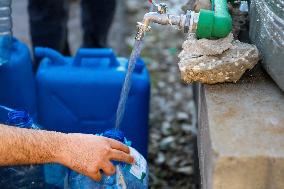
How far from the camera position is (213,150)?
151 centimetres

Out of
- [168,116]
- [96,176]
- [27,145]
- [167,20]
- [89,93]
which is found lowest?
[168,116]

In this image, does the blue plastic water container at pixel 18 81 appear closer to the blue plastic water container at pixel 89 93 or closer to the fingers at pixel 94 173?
the blue plastic water container at pixel 89 93

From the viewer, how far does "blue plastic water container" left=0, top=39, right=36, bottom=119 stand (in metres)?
2.53

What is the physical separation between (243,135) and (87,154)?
18.5 inches

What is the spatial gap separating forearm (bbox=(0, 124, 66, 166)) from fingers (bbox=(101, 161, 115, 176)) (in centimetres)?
14

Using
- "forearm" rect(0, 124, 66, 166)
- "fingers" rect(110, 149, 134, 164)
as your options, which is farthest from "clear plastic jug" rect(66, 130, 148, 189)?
"forearm" rect(0, 124, 66, 166)

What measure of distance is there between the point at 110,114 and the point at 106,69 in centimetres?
21

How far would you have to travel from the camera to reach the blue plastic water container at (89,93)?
102 inches

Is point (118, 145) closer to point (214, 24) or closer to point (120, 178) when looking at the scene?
point (120, 178)

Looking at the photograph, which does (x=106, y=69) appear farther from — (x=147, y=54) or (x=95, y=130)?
(x=147, y=54)

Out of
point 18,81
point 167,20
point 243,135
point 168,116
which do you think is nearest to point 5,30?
point 18,81

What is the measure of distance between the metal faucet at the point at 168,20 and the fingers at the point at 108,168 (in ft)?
1.53

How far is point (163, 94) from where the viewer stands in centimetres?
387

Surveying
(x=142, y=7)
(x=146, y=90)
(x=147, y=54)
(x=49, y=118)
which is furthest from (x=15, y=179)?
(x=142, y=7)
